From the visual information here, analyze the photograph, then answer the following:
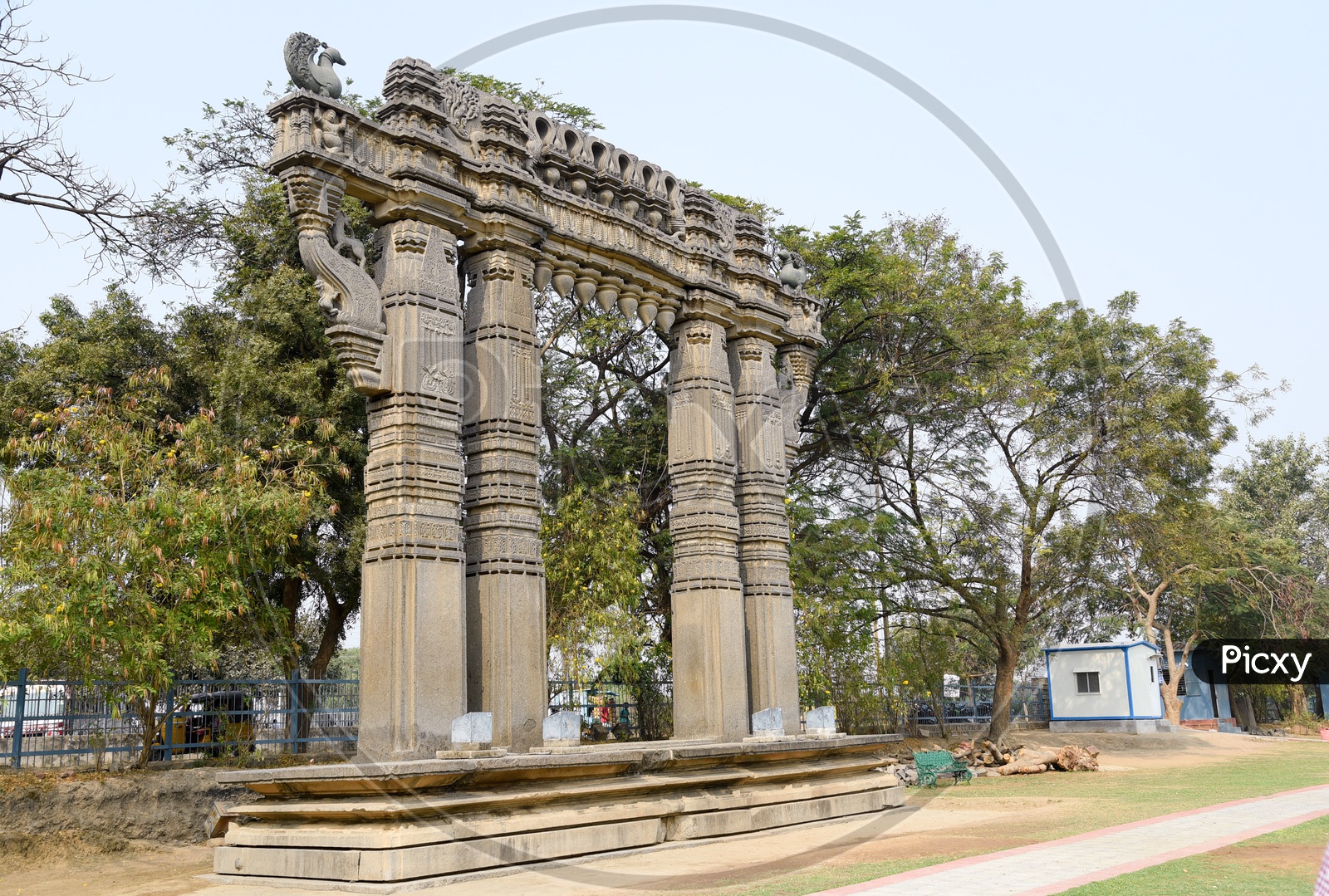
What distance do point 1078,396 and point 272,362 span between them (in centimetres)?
1658

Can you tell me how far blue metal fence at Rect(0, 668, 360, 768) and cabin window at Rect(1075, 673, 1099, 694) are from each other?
21904 mm

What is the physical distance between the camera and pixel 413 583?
8.21m

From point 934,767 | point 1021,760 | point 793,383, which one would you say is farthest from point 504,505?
point 1021,760

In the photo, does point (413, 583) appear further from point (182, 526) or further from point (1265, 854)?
point (1265, 854)

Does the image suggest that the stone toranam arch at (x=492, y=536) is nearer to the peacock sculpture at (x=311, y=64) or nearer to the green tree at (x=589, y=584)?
the peacock sculpture at (x=311, y=64)

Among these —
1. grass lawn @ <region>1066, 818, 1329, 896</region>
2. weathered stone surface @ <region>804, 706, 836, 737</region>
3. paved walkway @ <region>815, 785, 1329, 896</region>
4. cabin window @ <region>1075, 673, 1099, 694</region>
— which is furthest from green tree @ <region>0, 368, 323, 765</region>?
cabin window @ <region>1075, 673, 1099, 694</region>

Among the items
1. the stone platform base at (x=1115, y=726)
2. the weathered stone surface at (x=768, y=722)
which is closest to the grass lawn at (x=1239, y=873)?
the weathered stone surface at (x=768, y=722)

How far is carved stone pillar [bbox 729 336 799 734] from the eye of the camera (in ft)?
39.3

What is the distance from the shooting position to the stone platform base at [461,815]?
7125 millimetres

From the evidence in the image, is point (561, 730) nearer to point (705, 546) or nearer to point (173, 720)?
point (705, 546)

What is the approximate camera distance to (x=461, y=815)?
755 cm

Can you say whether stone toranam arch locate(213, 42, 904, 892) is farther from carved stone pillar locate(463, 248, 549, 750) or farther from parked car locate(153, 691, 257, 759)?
parked car locate(153, 691, 257, 759)

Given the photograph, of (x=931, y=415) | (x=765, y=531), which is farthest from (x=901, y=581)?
(x=765, y=531)

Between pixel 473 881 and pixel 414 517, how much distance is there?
2.67 m
